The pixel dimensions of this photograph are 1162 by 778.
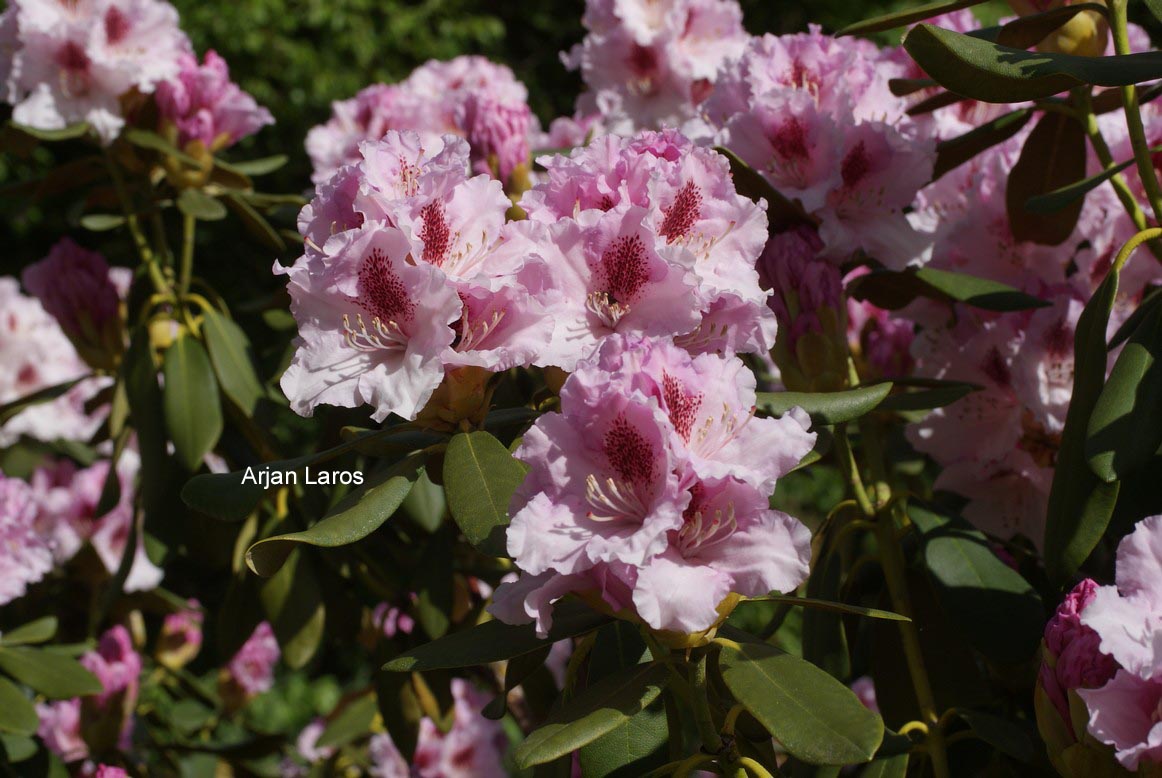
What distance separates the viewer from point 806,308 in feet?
3.96

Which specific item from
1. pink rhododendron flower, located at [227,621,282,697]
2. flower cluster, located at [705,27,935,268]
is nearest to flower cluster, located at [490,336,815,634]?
flower cluster, located at [705,27,935,268]

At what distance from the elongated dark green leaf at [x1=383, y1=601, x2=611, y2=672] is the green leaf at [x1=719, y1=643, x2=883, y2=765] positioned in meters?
0.12

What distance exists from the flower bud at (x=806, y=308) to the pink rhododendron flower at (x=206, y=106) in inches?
34.6

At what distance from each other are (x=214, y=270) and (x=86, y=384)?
2.67m

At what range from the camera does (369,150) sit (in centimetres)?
95

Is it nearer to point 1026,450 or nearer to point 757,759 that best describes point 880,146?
point 1026,450

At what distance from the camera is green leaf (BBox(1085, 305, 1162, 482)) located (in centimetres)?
97

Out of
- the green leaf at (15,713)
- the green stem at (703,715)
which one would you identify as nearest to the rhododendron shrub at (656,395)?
the green stem at (703,715)

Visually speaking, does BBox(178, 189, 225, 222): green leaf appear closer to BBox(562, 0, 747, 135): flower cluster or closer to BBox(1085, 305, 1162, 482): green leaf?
BBox(562, 0, 747, 135): flower cluster

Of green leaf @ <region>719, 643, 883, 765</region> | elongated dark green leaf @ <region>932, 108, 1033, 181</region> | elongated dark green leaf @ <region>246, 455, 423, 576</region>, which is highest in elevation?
elongated dark green leaf @ <region>932, 108, 1033, 181</region>

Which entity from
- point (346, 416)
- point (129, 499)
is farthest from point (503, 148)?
point (129, 499)

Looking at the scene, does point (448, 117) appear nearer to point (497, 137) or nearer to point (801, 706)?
point (497, 137)

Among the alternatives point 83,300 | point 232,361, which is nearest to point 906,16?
point 232,361

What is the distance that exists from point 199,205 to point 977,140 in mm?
1054
